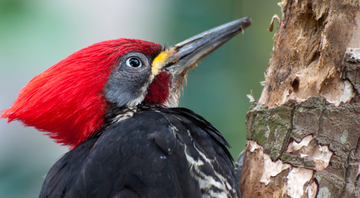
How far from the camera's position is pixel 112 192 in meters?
1.14

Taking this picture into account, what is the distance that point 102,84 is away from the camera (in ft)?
5.07

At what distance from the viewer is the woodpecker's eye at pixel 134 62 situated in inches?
64.1

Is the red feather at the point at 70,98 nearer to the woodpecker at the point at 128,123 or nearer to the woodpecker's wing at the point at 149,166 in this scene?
the woodpecker at the point at 128,123

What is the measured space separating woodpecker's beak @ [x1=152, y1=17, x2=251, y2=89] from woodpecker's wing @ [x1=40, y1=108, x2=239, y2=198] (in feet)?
1.39

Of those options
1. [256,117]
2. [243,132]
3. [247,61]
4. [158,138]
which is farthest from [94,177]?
[247,61]

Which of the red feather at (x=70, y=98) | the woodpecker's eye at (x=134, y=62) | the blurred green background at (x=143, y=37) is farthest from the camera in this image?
the blurred green background at (x=143, y=37)

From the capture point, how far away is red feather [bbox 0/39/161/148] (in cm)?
143

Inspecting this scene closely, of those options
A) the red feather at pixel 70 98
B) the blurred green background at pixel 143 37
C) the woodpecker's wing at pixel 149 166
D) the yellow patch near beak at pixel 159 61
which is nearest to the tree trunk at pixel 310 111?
the woodpecker's wing at pixel 149 166

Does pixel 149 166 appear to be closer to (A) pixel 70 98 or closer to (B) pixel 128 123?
(B) pixel 128 123

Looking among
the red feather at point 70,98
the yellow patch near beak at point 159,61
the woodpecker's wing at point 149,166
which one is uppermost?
the yellow patch near beak at point 159,61

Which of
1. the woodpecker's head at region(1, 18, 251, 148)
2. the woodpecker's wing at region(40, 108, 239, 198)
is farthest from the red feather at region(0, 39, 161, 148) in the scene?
the woodpecker's wing at region(40, 108, 239, 198)

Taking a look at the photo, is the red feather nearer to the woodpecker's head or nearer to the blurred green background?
the woodpecker's head

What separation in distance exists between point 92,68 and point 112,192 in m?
0.67

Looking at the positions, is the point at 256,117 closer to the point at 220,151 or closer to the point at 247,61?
the point at 220,151
